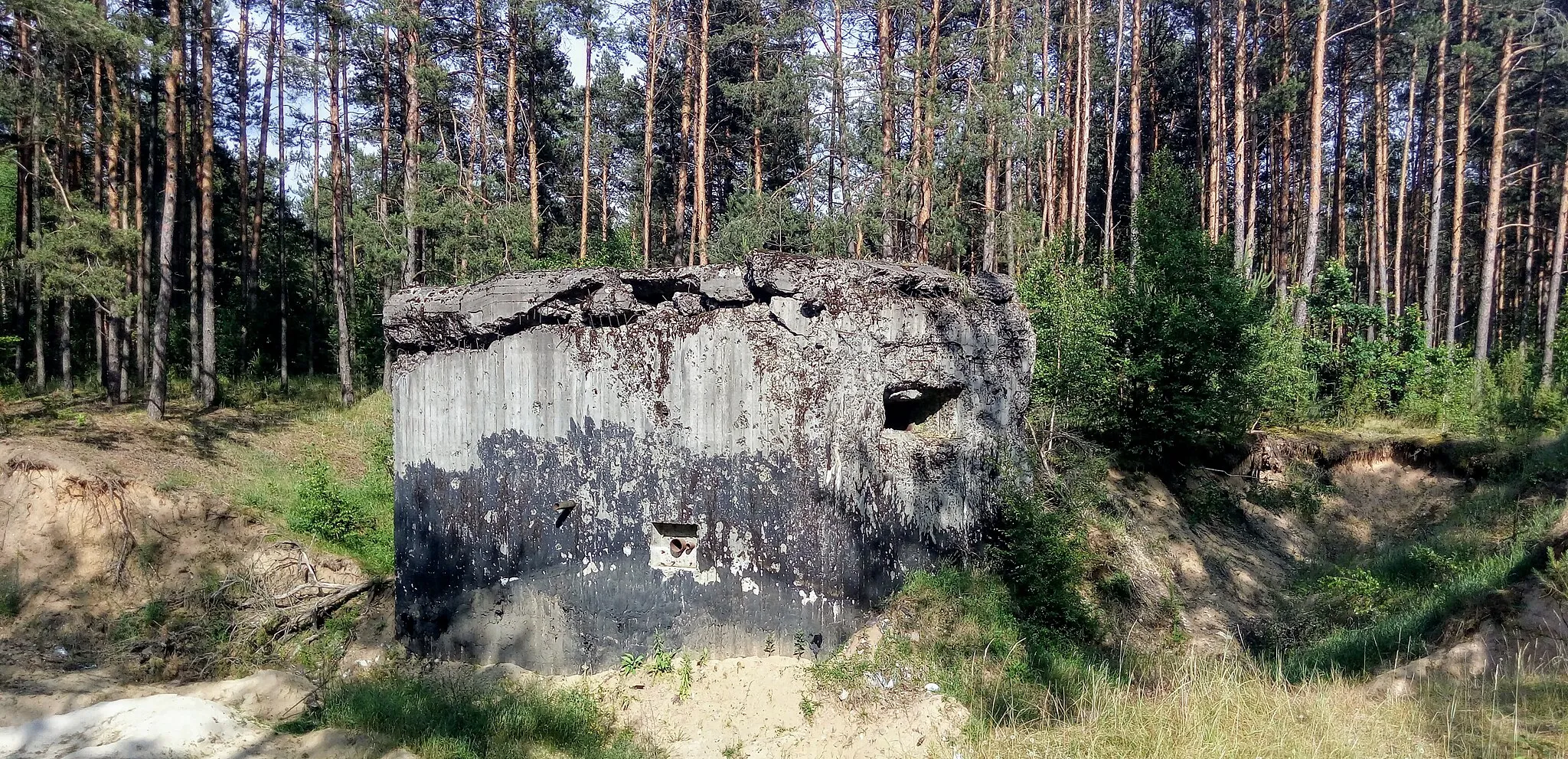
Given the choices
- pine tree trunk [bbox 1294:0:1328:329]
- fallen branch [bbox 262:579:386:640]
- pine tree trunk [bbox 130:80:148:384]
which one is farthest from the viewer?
pine tree trunk [bbox 130:80:148:384]

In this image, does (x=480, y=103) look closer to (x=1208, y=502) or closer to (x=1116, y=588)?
(x=1116, y=588)

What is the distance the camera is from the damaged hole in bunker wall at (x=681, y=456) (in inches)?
312

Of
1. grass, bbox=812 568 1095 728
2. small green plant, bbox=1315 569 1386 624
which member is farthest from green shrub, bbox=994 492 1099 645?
small green plant, bbox=1315 569 1386 624

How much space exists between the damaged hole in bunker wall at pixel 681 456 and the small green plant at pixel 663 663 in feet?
0.48

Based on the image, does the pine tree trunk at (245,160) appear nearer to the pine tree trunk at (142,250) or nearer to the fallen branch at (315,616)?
the pine tree trunk at (142,250)

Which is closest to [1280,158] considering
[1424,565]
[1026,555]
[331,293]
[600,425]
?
[1424,565]

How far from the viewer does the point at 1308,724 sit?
16.9 feet

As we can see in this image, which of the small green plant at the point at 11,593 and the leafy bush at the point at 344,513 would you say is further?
the leafy bush at the point at 344,513

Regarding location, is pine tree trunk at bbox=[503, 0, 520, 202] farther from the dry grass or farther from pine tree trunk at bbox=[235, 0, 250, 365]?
the dry grass

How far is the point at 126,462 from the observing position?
12547 millimetres

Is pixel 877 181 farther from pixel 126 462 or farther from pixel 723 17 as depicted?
pixel 126 462

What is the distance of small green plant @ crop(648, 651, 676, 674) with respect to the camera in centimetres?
787

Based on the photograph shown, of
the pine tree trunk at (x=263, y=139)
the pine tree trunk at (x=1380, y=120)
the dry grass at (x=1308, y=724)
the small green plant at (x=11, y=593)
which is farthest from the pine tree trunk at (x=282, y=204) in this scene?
the pine tree trunk at (x=1380, y=120)

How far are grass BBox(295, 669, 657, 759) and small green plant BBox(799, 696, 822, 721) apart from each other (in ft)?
4.40
